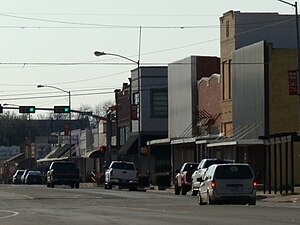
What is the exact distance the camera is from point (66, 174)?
66.3 m

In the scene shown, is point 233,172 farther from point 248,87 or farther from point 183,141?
point 183,141

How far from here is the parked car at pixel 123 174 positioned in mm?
60312

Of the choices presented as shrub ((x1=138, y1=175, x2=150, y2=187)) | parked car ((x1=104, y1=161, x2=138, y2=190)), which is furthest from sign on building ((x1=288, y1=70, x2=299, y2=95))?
shrub ((x1=138, y1=175, x2=150, y2=187))

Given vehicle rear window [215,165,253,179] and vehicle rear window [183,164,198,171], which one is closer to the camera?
vehicle rear window [215,165,253,179]

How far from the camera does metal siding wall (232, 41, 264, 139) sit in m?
55.0

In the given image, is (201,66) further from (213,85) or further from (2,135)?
(2,135)

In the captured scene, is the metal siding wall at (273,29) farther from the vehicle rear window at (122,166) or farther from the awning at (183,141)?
the vehicle rear window at (122,166)

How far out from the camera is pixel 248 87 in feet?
186

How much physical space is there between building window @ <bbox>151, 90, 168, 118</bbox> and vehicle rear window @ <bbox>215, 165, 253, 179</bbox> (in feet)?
149

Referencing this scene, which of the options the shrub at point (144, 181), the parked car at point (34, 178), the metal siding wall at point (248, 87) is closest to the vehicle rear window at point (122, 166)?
the shrub at point (144, 181)

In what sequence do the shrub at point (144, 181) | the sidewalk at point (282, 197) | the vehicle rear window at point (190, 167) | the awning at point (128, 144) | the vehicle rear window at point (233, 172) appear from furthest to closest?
the awning at point (128, 144), the shrub at point (144, 181), the vehicle rear window at point (190, 167), the sidewalk at point (282, 197), the vehicle rear window at point (233, 172)

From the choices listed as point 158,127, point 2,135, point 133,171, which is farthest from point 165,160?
point 2,135

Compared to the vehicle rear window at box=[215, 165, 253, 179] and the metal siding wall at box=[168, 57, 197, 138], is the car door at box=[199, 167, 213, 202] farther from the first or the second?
the metal siding wall at box=[168, 57, 197, 138]

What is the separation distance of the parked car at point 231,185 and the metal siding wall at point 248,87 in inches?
755
